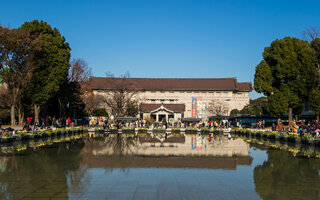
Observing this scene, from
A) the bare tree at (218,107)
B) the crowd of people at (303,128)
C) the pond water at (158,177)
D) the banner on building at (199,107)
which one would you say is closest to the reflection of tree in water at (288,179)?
the pond water at (158,177)

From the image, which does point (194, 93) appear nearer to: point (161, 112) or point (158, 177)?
point (161, 112)

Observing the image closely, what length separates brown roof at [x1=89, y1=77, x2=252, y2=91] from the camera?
295 ft

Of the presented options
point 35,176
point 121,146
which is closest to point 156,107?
→ point 121,146

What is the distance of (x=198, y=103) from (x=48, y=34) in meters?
47.8

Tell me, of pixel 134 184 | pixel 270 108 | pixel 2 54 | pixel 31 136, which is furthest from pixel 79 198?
pixel 270 108

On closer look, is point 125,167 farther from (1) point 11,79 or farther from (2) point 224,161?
(1) point 11,79

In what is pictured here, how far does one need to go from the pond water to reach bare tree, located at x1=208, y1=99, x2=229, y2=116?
67732mm

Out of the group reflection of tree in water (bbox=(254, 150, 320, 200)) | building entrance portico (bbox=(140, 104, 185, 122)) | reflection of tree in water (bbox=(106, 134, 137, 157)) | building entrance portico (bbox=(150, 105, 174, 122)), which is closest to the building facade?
building entrance portico (bbox=(140, 104, 185, 122))

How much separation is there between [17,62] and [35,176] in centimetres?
3153

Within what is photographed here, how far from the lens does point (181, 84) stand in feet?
303

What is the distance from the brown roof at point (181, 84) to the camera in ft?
295

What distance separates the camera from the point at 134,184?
10.9 meters

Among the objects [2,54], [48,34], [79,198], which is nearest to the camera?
[79,198]

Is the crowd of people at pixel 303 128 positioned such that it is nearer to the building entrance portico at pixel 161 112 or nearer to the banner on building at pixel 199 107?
the building entrance portico at pixel 161 112
